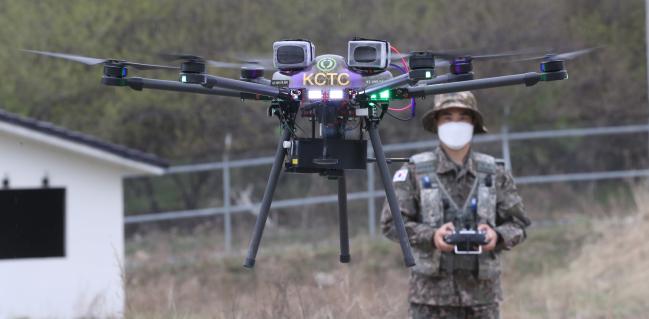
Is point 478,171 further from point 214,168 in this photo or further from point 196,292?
point 214,168

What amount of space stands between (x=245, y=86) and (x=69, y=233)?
12051 millimetres

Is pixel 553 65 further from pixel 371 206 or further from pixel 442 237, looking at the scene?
pixel 371 206

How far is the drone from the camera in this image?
4195 mm

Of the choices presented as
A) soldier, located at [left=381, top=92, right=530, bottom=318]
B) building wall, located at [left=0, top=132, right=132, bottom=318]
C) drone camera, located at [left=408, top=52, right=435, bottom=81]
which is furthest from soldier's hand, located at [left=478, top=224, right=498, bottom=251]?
building wall, located at [left=0, top=132, right=132, bottom=318]

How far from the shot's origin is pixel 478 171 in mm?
6867

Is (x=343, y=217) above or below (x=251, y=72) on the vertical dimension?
below

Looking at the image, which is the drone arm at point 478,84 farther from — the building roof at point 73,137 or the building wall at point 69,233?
the building roof at point 73,137

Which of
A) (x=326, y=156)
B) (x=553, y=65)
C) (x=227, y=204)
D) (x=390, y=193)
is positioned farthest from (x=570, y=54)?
→ (x=227, y=204)

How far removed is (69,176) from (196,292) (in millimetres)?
2440

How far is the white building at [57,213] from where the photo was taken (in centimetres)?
1507

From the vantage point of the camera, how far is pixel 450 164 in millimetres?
6930

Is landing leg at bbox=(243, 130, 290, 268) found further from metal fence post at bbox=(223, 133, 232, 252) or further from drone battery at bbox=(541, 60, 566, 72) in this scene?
metal fence post at bbox=(223, 133, 232, 252)

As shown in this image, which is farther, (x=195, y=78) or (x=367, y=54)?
(x=367, y=54)

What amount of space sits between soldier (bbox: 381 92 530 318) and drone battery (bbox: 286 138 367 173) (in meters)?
2.39
